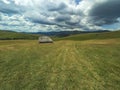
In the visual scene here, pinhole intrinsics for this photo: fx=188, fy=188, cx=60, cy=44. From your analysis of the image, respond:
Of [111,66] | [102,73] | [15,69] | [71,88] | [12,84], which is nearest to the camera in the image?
[71,88]

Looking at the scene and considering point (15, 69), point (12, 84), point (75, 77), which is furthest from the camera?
point (15, 69)

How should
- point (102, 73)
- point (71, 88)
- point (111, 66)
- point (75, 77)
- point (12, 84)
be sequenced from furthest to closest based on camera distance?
point (111, 66)
point (102, 73)
point (75, 77)
point (12, 84)
point (71, 88)

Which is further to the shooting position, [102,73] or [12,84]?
[102,73]

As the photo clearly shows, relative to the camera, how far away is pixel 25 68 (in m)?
20.8

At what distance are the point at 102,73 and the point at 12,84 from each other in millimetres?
8776

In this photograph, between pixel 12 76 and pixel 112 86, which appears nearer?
pixel 112 86

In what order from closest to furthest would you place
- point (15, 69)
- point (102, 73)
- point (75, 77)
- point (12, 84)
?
1. point (12, 84)
2. point (75, 77)
3. point (102, 73)
4. point (15, 69)

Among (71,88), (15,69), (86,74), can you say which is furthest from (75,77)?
(15,69)

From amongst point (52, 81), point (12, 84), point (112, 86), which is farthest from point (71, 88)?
point (12, 84)

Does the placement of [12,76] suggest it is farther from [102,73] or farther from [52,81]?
[102,73]

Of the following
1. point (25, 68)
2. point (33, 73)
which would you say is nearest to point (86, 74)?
point (33, 73)

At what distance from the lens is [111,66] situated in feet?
71.1

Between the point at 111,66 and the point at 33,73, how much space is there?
9.04m

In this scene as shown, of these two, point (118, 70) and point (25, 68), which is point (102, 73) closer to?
point (118, 70)
